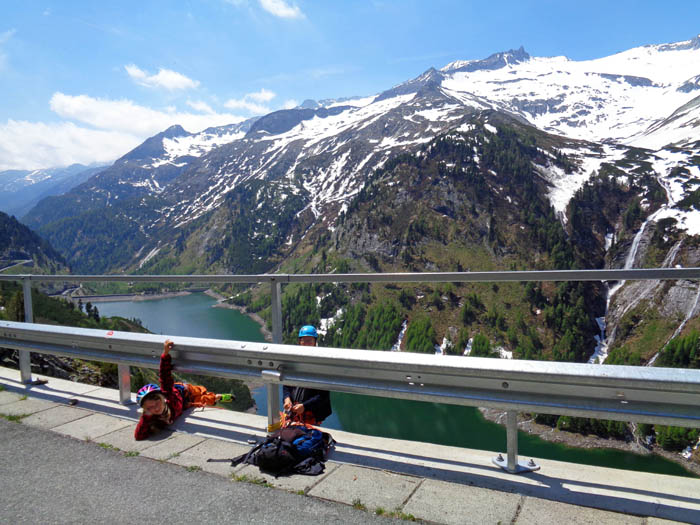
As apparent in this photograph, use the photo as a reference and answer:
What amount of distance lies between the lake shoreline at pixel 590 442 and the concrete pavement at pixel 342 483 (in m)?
54.7

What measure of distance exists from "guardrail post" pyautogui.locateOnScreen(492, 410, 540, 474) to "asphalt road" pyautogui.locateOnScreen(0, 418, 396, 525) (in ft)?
4.29

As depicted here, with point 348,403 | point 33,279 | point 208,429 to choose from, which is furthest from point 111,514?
point 348,403

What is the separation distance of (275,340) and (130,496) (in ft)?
6.85

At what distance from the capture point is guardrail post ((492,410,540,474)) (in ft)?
12.6

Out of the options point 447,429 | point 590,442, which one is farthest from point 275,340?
point 590,442

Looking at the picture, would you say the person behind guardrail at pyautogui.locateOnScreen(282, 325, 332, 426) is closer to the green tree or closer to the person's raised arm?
the person's raised arm

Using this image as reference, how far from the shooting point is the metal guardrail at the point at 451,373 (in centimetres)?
338

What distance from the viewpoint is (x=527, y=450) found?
56469mm

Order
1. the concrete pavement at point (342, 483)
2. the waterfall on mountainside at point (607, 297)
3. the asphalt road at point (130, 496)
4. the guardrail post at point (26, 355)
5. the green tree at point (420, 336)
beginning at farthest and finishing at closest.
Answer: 1. the green tree at point (420, 336)
2. the waterfall on mountainside at point (607, 297)
3. the guardrail post at point (26, 355)
4. the asphalt road at point (130, 496)
5. the concrete pavement at point (342, 483)

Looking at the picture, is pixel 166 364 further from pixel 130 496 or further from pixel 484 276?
pixel 484 276

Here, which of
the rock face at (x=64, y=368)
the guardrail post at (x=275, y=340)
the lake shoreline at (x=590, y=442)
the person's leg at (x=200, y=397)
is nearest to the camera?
the guardrail post at (x=275, y=340)

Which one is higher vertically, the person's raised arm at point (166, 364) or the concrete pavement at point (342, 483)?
the person's raised arm at point (166, 364)

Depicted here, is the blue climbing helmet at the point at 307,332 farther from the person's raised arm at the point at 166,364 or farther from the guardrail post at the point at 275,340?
the person's raised arm at the point at 166,364

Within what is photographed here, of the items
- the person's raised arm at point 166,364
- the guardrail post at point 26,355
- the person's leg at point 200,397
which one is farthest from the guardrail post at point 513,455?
the guardrail post at point 26,355
